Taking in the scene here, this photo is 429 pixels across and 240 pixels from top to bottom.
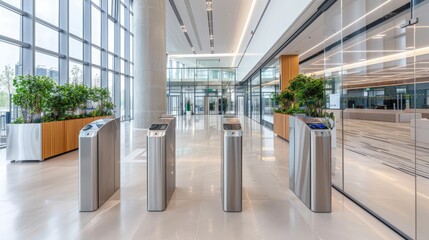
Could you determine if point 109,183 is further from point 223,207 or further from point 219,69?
point 219,69

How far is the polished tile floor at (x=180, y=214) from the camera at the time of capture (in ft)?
7.51

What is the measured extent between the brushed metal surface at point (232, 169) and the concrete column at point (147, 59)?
854cm

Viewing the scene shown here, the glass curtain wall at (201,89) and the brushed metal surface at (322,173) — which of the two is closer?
the brushed metal surface at (322,173)

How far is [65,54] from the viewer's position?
8750 millimetres

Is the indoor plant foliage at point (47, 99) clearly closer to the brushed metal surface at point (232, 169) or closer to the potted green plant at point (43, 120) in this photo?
the potted green plant at point (43, 120)

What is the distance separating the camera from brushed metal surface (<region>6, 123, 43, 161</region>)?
514cm

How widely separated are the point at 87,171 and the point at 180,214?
1200 millimetres

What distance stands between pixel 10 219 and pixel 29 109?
3741 millimetres

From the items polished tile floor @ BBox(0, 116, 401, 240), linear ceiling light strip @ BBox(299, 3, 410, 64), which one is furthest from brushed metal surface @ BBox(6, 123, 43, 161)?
linear ceiling light strip @ BBox(299, 3, 410, 64)

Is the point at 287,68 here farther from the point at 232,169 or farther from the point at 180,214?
the point at 180,214

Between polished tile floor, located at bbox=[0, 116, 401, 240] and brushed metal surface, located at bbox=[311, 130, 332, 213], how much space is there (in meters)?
0.13

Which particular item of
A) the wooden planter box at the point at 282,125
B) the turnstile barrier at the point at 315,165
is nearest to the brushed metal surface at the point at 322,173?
the turnstile barrier at the point at 315,165

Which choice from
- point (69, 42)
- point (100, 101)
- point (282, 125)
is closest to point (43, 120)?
point (100, 101)

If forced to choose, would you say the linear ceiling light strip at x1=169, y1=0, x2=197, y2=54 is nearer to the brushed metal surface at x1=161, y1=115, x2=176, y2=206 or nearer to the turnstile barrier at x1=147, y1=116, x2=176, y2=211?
the brushed metal surface at x1=161, y1=115, x2=176, y2=206
